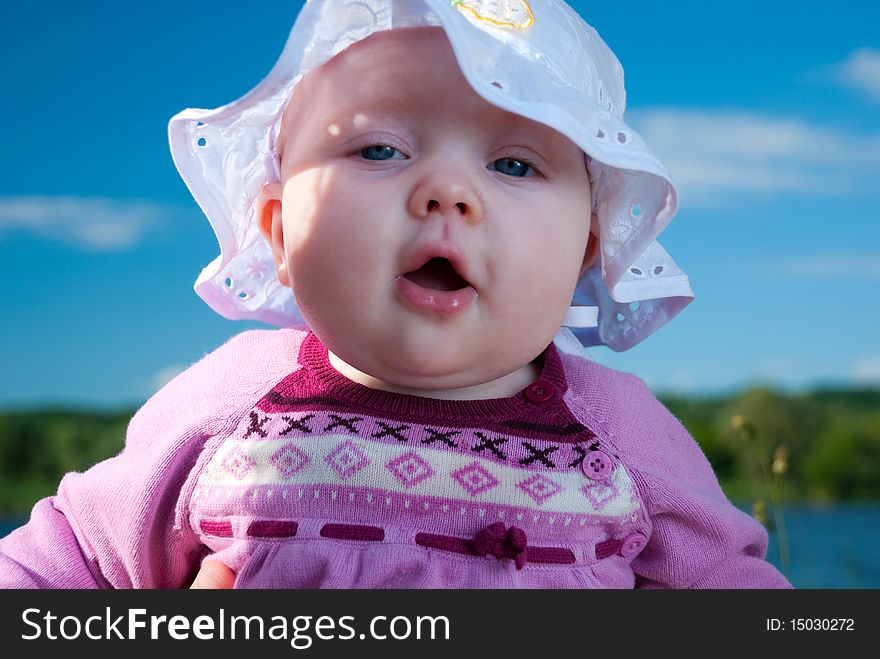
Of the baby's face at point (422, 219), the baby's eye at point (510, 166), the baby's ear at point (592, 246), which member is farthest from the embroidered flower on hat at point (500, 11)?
the baby's ear at point (592, 246)

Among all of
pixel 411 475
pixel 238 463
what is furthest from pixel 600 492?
pixel 238 463

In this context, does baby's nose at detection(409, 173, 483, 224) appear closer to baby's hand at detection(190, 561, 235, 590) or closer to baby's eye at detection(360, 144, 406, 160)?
baby's eye at detection(360, 144, 406, 160)

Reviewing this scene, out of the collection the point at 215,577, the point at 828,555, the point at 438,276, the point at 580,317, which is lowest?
the point at 215,577

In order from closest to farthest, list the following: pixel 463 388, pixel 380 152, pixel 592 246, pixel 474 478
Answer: pixel 380 152 → pixel 474 478 → pixel 463 388 → pixel 592 246

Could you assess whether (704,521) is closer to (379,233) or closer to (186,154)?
(379,233)

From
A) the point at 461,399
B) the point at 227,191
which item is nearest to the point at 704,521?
the point at 461,399

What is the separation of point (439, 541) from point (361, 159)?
0.70m

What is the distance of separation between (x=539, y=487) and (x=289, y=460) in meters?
0.47

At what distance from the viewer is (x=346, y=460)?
182cm

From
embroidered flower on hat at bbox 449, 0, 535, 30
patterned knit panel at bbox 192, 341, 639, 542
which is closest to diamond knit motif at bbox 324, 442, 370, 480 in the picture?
patterned knit panel at bbox 192, 341, 639, 542

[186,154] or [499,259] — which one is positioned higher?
[186,154]

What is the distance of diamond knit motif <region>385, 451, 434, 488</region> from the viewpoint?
1.80 meters

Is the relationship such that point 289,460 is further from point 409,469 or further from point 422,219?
point 422,219

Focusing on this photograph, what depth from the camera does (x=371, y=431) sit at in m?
1.85
